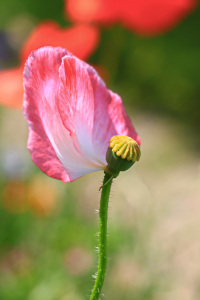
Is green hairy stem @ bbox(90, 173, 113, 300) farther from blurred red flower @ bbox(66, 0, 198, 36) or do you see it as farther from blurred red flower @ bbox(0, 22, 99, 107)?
blurred red flower @ bbox(66, 0, 198, 36)

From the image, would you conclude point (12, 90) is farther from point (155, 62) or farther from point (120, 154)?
point (155, 62)

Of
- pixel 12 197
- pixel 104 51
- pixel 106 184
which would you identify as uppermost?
pixel 106 184

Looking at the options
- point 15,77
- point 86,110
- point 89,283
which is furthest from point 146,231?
point 86,110

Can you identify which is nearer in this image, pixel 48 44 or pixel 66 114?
pixel 66 114

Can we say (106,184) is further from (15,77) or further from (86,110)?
(15,77)

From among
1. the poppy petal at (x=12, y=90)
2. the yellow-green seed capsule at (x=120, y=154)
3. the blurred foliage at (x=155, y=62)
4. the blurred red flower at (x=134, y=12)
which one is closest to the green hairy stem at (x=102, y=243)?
the yellow-green seed capsule at (x=120, y=154)

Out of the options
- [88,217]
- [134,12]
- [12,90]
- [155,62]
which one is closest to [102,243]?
[12,90]

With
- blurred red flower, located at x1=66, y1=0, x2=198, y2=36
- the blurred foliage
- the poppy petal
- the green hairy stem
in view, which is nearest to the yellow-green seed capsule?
the green hairy stem
